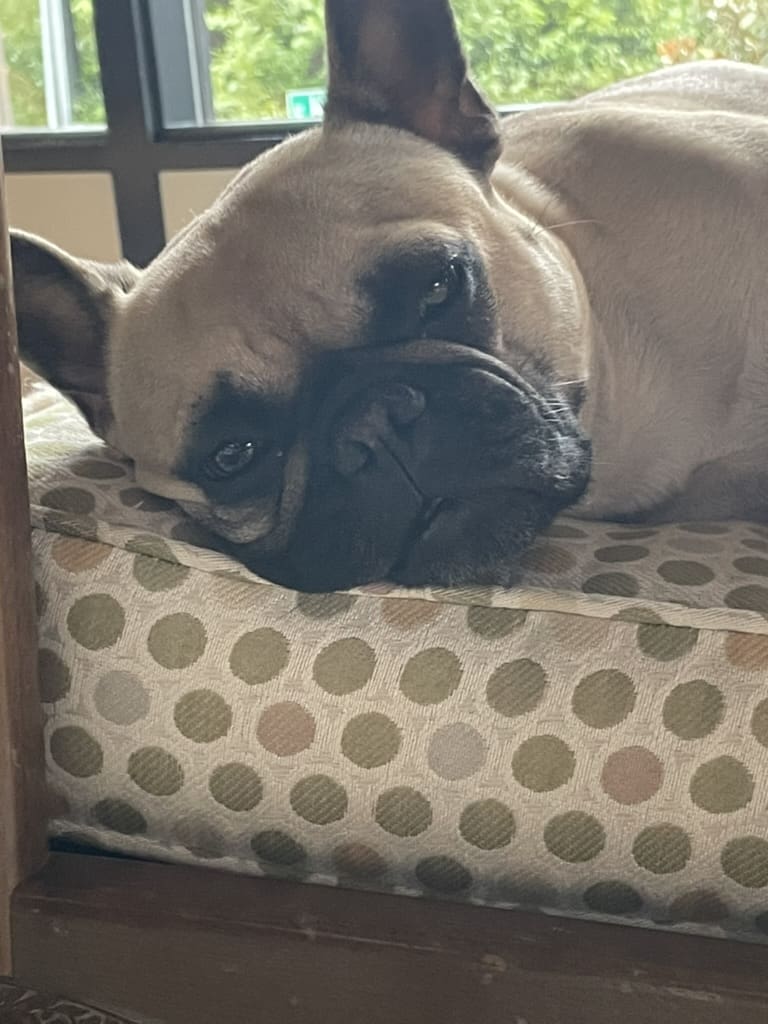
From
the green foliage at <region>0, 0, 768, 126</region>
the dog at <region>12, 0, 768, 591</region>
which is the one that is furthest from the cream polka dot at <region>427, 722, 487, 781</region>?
the green foliage at <region>0, 0, 768, 126</region>

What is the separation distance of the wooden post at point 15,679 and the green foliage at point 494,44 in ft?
4.63

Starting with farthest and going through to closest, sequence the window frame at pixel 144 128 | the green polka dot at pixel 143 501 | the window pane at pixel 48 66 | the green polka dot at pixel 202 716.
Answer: the window pane at pixel 48 66 < the window frame at pixel 144 128 < the green polka dot at pixel 143 501 < the green polka dot at pixel 202 716

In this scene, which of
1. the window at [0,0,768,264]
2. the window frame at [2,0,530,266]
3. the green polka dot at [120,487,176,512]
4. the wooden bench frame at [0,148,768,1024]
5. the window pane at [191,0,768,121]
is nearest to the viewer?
the wooden bench frame at [0,148,768,1024]

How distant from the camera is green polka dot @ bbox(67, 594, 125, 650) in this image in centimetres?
93

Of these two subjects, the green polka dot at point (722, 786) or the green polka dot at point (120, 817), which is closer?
the green polka dot at point (722, 786)

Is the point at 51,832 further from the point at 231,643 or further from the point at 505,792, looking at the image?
the point at 505,792

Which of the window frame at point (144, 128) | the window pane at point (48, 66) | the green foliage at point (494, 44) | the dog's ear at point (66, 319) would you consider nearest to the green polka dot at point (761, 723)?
the dog's ear at point (66, 319)

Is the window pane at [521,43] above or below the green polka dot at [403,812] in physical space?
above

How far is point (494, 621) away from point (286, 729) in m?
0.16

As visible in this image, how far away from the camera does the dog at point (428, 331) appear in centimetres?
92

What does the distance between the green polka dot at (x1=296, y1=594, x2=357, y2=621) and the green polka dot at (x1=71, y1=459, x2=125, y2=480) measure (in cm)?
23

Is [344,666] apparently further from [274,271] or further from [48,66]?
[48,66]

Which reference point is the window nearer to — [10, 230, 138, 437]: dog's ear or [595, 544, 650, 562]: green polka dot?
[10, 230, 138, 437]: dog's ear

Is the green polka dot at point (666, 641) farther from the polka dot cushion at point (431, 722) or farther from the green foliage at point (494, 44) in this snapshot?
the green foliage at point (494, 44)
